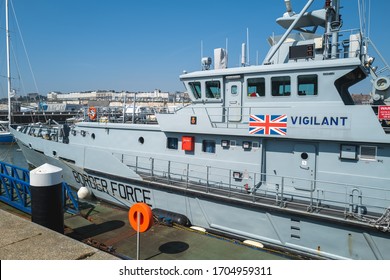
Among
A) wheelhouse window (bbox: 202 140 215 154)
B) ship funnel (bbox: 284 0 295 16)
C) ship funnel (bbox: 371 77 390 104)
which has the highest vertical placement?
ship funnel (bbox: 284 0 295 16)

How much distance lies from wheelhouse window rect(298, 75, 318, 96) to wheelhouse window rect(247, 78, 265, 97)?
3.27ft

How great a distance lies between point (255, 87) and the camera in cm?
866

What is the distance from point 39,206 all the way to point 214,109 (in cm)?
542

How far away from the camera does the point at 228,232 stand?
824 centimetres

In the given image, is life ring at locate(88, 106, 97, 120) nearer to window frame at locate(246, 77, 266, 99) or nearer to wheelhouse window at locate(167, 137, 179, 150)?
wheelhouse window at locate(167, 137, 179, 150)

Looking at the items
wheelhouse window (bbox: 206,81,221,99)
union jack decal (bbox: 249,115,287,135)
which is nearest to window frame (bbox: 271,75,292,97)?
union jack decal (bbox: 249,115,287,135)

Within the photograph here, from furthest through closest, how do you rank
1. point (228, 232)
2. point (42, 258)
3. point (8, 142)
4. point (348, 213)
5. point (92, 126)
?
1. point (8, 142)
2. point (92, 126)
3. point (228, 232)
4. point (348, 213)
5. point (42, 258)

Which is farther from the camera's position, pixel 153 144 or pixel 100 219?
pixel 153 144

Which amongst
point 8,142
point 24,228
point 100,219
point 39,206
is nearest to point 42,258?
point 24,228

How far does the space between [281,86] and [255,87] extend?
28.4 inches

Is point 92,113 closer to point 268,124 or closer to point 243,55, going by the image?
point 243,55

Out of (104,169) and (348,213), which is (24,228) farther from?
(348,213)

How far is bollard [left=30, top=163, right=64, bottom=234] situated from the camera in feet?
19.2

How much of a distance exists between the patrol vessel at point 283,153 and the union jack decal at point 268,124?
26mm
